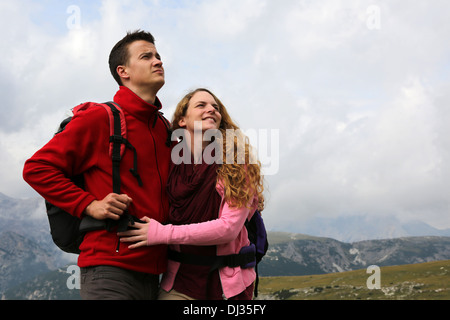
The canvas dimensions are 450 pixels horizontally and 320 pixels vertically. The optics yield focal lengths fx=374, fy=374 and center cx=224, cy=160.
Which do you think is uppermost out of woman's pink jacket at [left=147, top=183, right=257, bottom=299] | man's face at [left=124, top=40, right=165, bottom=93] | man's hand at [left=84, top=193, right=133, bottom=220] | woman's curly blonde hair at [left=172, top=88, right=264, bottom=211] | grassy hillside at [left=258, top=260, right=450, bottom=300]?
man's face at [left=124, top=40, right=165, bottom=93]

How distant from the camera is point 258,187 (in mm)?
6012

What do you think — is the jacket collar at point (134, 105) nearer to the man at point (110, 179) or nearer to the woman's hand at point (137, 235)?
the man at point (110, 179)

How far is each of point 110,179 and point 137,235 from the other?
34.8 inches

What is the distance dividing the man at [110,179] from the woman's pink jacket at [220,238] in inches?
11.4

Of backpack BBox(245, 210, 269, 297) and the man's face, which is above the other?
the man's face

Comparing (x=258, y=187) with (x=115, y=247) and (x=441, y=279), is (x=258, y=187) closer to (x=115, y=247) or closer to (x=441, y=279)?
(x=115, y=247)

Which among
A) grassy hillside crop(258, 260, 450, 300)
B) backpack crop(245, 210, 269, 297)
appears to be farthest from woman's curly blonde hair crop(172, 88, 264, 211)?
grassy hillside crop(258, 260, 450, 300)

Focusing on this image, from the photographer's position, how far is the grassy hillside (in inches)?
4075

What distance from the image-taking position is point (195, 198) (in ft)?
18.1

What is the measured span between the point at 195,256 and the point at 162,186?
1.17 m

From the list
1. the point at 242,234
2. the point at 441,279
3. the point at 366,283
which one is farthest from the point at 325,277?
the point at 242,234

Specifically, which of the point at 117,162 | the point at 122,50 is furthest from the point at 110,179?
the point at 122,50

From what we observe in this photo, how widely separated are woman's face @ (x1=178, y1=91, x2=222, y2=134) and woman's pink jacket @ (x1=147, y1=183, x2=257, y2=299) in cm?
121

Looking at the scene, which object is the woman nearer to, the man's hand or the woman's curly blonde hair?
the woman's curly blonde hair
